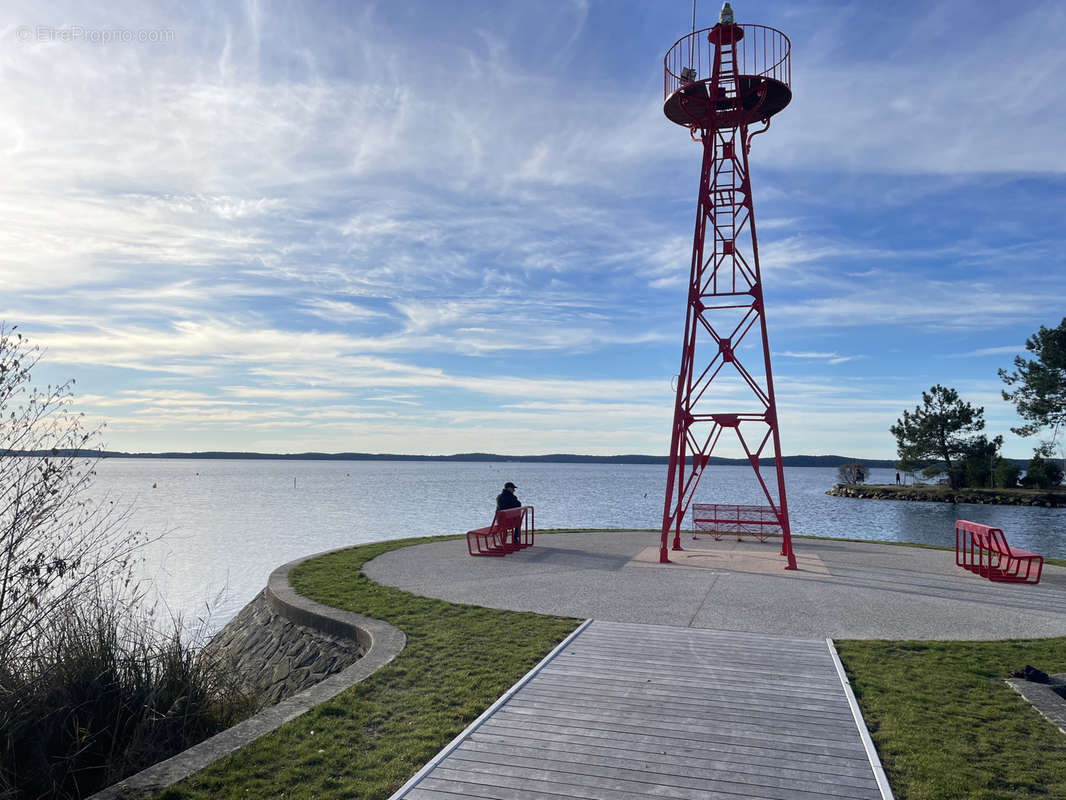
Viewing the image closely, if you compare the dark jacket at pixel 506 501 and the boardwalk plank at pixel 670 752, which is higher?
the dark jacket at pixel 506 501

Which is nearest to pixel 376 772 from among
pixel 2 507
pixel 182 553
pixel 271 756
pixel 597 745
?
pixel 271 756

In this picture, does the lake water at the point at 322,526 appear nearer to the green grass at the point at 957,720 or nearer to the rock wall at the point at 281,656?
the rock wall at the point at 281,656

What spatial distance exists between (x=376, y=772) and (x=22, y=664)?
137 inches

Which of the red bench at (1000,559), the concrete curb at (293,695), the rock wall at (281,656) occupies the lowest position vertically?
the rock wall at (281,656)

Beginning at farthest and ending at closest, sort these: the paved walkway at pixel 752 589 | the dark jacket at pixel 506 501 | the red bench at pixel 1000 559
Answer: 1. the dark jacket at pixel 506 501
2. the red bench at pixel 1000 559
3. the paved walkway at pixel 752 589

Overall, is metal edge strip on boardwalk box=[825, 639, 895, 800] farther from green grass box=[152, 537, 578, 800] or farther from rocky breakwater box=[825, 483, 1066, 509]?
rocky breakwater box=[825, 483, 1066, 509]

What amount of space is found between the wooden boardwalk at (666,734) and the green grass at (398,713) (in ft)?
0.93

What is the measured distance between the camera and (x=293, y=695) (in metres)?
6.44

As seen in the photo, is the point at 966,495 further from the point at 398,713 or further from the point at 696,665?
the point at 398,713

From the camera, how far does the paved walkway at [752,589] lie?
891cm

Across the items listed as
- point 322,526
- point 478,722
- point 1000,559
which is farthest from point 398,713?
point 322,526

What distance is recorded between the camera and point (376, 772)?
4.68 m

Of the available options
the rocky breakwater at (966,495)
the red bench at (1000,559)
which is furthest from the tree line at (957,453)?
the red bench at (1000,559)

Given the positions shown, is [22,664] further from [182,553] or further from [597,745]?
[182,553]
